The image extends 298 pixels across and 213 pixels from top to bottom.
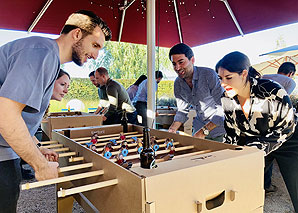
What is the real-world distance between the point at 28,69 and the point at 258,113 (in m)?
1.33

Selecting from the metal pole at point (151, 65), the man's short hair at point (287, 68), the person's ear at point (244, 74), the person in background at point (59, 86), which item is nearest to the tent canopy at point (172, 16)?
the metal pole at point (151, 65)

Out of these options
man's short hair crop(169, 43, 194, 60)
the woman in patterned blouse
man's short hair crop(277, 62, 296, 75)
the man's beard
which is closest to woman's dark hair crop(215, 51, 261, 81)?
the woman in patterned blouse

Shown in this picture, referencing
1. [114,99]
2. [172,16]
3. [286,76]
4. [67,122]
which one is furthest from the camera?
[172,16]

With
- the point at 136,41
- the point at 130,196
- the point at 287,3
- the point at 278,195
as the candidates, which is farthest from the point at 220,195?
the point at 136,41

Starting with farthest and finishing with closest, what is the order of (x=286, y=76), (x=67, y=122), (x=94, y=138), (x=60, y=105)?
(x=60, y=105)
(x=286, y=76)
(x=67, y=122)
(x=94, y=138)

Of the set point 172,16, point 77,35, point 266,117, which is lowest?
point 266,117

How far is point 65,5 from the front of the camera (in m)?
2.84

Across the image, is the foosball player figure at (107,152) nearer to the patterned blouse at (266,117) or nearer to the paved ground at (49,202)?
the patterned blouse at (266,117)

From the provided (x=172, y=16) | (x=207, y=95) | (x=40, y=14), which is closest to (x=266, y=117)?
(x=207, y=95)

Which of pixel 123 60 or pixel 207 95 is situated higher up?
pixel 123 60

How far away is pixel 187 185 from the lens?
0.69 metres

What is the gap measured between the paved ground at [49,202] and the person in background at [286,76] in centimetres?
125

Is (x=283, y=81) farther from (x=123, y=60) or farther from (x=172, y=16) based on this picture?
(x=123, y=60)

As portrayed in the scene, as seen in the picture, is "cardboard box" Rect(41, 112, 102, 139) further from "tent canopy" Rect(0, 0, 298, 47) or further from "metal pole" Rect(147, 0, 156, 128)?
"tent canopy" Rect(0, 0, 298, 47)
